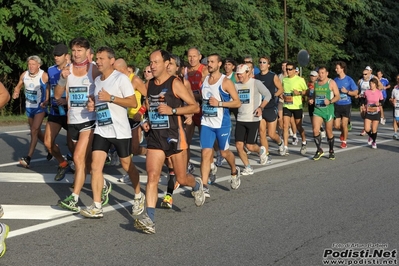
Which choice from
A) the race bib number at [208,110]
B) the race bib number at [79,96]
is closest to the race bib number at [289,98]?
the race bib number at [208,110]

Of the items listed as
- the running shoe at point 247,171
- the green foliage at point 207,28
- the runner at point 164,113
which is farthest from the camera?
the green foliage at point 207,28

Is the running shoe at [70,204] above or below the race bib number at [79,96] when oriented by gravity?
below

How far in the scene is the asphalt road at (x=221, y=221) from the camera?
688 centimetres

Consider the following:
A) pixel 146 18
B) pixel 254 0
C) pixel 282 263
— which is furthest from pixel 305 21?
pixel 282 263

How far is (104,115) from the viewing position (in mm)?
8555

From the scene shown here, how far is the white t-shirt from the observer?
855cm

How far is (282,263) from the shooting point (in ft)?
21.6

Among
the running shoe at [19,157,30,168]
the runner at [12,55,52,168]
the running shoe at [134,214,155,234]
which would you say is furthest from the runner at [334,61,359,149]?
the running shoe at [134,214,155,234]

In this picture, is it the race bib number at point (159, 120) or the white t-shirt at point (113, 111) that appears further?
the white t-shirt at point (113, 111)

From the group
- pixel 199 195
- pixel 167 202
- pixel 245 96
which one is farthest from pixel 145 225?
pixel 245 96

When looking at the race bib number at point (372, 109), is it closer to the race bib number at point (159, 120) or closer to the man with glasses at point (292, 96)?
the man with glasses at point (292, 96)

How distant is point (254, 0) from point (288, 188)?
30105 mm

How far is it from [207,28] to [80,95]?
86.3 feet

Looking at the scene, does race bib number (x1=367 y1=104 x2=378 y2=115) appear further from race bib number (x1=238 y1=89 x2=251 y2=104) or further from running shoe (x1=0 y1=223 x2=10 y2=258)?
running shoe (x1=0 y1=223 x2=10 y2=258)
